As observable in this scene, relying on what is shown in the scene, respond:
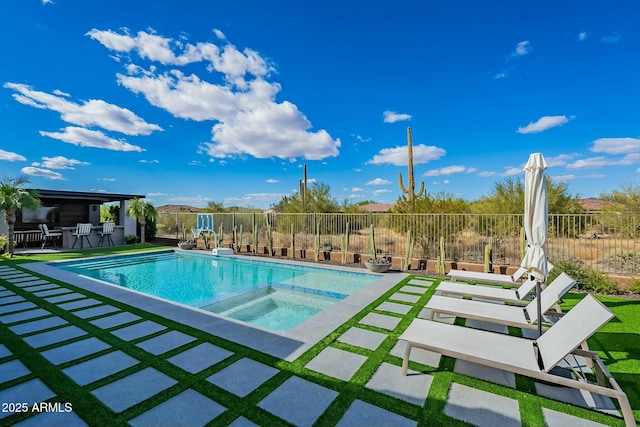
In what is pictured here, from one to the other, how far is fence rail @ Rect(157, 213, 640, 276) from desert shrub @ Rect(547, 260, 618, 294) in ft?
2.52

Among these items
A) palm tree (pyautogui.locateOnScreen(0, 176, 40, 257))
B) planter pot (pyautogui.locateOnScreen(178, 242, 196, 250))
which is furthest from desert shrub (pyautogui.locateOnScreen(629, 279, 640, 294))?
palm tree (pyautogui.locateOnScreen(0, 176, 40, 257))

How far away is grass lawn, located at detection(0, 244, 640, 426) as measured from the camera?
229cm

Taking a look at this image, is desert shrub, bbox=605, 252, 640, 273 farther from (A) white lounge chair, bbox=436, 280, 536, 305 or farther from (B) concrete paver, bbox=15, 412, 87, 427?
(B) concrete paver, bbox=15, 412, 87, 427

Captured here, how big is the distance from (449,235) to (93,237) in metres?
17.7

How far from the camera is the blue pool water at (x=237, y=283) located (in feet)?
19.4

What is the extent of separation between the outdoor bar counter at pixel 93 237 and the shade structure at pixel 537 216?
18.5 metres

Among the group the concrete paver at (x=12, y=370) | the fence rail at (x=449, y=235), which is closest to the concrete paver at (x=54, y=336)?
the concrete paver at (x=12, y=370)

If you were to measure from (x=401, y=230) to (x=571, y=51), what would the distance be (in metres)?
8.89

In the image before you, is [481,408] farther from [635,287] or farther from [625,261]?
[625,261]

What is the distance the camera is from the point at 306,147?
2297cm

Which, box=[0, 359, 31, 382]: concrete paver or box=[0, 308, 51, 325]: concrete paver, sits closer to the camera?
box=[0, 359, 31, 382]: concrete paver

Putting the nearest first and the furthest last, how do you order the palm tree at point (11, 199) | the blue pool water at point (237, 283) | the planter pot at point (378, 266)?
the blue pool water at point (237, 283) < the planter pot at point (378, 266) < the palm tree at point (11, 199)

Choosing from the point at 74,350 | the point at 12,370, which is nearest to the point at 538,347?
the point at 74,350

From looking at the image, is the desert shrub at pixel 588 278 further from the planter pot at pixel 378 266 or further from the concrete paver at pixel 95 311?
the concrete paver at pixel 95 311
